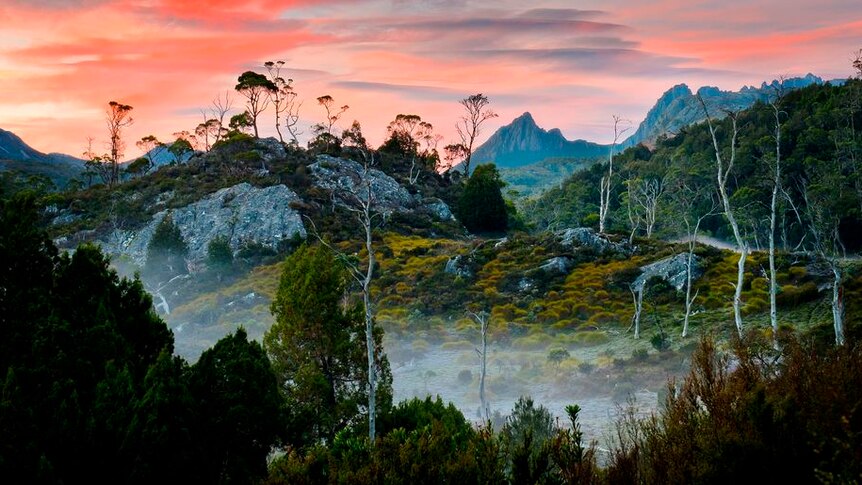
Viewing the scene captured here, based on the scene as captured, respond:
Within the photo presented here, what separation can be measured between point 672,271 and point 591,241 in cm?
1202

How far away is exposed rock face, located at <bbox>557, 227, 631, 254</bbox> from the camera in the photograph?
56.7m

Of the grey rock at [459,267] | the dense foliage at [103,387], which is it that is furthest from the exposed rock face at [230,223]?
the dense foliage at [103,387]

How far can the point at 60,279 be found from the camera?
1258 cm

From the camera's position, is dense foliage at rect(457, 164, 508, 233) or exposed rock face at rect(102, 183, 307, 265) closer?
exposed rock face at rect(102, 183, 307, 265)

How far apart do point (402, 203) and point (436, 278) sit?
2808 centimetres

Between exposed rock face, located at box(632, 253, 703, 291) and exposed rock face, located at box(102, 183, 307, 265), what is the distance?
1442 inches

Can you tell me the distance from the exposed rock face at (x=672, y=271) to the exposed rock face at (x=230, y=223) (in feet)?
120

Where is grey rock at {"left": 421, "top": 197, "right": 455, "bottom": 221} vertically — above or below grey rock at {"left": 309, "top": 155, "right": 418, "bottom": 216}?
below

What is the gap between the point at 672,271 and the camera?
47125mm

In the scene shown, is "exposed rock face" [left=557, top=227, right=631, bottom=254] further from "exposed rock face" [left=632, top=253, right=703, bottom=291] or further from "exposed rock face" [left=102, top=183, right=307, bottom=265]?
"exposed rock face" [left=102, top=183, right=307, bottom=265]

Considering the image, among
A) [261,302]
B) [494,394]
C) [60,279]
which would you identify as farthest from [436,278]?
[60,279]

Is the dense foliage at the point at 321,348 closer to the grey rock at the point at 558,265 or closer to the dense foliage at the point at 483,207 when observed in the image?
the grey rock at the point at 558,265

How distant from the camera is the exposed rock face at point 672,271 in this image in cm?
4612

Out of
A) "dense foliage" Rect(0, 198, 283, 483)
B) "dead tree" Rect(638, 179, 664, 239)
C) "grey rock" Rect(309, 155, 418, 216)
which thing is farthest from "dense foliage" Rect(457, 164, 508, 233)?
"dense foliage" Rect(0, 198, 283, 483)
